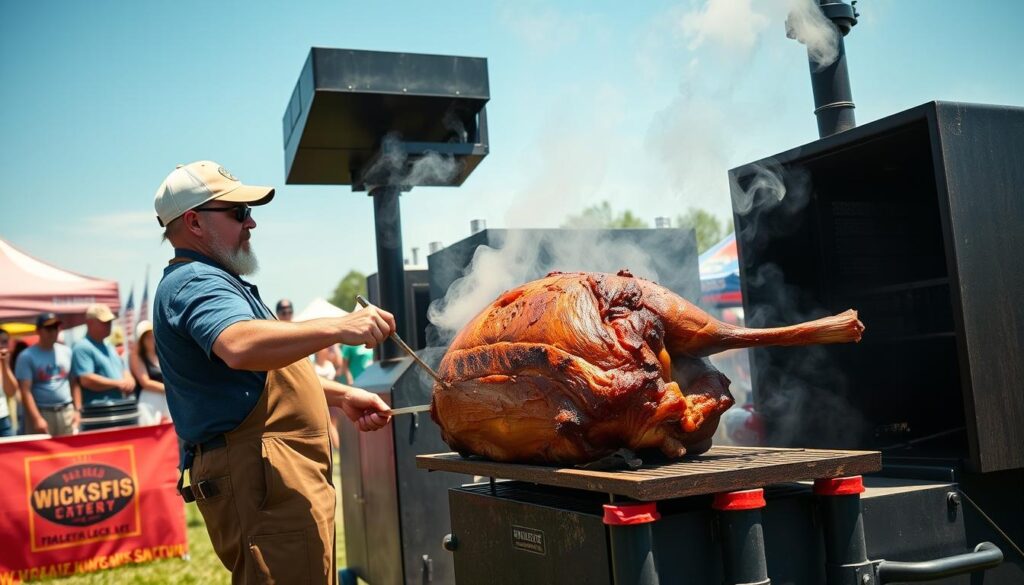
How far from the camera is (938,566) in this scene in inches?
95.6

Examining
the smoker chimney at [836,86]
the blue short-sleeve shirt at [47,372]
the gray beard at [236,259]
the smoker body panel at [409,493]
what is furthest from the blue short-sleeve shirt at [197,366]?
the blue short-sleeve shirt at [47,372]

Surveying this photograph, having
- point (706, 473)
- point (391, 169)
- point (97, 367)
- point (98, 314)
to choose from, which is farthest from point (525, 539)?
point (98, 314)

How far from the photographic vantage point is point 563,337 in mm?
2469

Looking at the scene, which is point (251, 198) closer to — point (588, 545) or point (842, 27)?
point (588, 545)

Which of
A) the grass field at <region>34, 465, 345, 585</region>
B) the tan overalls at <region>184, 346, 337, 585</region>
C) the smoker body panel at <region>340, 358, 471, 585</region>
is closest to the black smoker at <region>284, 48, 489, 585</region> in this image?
the smoker body panel at <region>340, 358, 471, 585</region>

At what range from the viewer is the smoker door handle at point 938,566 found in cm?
237

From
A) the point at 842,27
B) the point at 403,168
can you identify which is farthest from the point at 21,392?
the point at 842,27

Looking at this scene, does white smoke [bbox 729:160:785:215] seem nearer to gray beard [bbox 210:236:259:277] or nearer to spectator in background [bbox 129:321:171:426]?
gray beard [bbox 210:236:259:277]

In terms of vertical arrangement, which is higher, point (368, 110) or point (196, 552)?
point (368, 110)

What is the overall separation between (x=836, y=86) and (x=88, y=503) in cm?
643

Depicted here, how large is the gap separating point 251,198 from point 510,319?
1.04m

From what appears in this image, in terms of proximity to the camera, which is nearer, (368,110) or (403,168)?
(368,110)

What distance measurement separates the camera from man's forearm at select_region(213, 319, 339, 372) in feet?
7.79

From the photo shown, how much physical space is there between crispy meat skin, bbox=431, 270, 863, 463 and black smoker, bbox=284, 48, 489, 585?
6.51 ft
